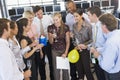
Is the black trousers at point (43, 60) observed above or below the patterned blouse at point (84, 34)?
below

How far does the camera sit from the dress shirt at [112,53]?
2240 mm

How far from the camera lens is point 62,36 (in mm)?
3303

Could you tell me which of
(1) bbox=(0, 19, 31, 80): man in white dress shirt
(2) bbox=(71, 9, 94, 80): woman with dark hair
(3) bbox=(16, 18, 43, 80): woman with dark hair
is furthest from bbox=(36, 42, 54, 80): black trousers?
(1) bbox=(0, 19, 31, 80): man in white dress shirt

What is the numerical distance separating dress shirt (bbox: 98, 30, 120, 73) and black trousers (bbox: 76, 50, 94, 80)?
102 cm

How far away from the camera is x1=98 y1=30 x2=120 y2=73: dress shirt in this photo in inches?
88.2

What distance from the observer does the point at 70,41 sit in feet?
11.3

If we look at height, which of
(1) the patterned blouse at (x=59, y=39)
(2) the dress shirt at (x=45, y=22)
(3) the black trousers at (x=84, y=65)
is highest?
(2) the dress shirt at (x=45, y=22)

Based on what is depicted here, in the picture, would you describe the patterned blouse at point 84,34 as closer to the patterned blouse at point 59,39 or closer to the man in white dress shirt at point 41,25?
the patterned blouse at point 59,39

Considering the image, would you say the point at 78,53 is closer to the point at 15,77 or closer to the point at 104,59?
the point at 104,59

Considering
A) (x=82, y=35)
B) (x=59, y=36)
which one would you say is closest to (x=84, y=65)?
(x=82, y=35)

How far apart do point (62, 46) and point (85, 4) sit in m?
3.59

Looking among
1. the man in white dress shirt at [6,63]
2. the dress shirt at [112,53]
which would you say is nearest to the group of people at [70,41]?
the dress shirt at [112,53]

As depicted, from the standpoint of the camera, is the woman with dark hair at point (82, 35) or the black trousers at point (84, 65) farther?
the black trousers at point (84, 65)

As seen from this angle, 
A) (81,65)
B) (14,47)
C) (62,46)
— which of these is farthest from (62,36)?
(14,47)
